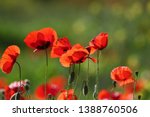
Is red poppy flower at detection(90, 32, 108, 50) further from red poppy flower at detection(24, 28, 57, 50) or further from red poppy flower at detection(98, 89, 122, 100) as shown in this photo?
red poppy flower at detection(98, 89, 122, 100)

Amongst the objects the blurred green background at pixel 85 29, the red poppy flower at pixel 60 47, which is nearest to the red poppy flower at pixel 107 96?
the red poppy flower at pixel 60 47

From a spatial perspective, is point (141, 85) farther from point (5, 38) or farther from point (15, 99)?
point (5, 38)

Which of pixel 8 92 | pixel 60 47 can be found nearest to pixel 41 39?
pixel 60 47

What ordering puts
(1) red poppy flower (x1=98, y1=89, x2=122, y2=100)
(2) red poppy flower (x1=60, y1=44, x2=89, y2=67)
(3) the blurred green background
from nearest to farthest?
(2) red poppy flower (x1=60, y1=44, x2=89, y2=67)
(1) red poppy flower (x1=98, y1=89, x2=122, y2=100)
(3) the blurred green background

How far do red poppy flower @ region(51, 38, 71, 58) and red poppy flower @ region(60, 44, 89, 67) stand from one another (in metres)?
0.03

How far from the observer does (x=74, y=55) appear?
1.75m

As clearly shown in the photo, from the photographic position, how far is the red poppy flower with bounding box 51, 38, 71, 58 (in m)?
1.76

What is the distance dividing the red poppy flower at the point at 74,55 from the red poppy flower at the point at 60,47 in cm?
3

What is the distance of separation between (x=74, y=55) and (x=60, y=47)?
44 millimetres

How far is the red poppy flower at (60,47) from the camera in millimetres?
1763

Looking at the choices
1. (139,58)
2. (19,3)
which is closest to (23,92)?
(139,58)

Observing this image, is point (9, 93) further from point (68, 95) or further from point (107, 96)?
point (107, 96)

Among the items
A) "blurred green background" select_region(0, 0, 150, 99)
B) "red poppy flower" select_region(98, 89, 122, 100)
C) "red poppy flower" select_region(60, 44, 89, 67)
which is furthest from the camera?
Result: "blurred green background" select_region(0, 0, 150, 99)

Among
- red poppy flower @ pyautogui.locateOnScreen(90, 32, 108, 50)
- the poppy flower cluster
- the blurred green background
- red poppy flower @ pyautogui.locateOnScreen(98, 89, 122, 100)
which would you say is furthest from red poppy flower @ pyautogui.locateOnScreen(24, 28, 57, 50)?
the blurred green background
